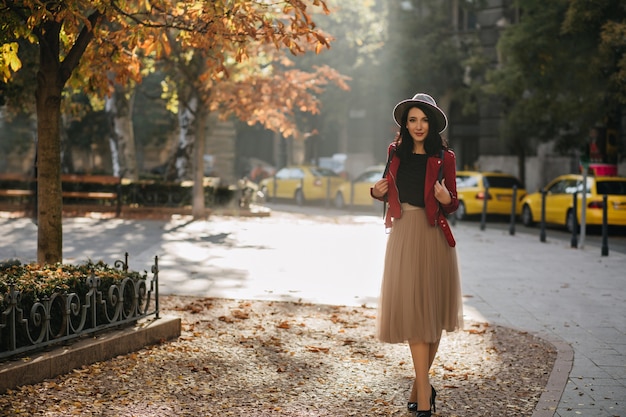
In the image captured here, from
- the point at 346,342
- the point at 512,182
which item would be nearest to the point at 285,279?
the point at 346,342

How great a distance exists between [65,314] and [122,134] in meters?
20.5

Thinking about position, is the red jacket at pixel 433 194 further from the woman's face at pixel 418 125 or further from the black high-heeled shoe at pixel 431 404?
the black high-heeled shoe at pixel 431 404

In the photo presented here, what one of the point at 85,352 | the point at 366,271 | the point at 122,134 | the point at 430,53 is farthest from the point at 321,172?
the point at 85,352

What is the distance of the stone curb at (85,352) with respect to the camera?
237 inches

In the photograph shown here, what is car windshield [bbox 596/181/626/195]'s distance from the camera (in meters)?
21.8

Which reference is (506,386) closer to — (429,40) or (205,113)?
(205,113)

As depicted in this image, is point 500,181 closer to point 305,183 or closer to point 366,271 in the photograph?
point 305,183

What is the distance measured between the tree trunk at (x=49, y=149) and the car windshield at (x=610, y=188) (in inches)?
624

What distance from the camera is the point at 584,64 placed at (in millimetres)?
24641

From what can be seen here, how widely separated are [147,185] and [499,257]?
35.9 feet

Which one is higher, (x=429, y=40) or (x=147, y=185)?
(x=429, y=40)

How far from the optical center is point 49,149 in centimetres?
825

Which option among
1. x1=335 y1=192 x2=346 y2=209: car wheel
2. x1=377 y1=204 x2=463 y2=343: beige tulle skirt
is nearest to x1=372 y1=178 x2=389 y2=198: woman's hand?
x1=377 y1=204 x2=463 y2=343: beige tulle skirt

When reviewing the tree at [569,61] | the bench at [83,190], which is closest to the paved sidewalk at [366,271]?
the bench at [83,190]
